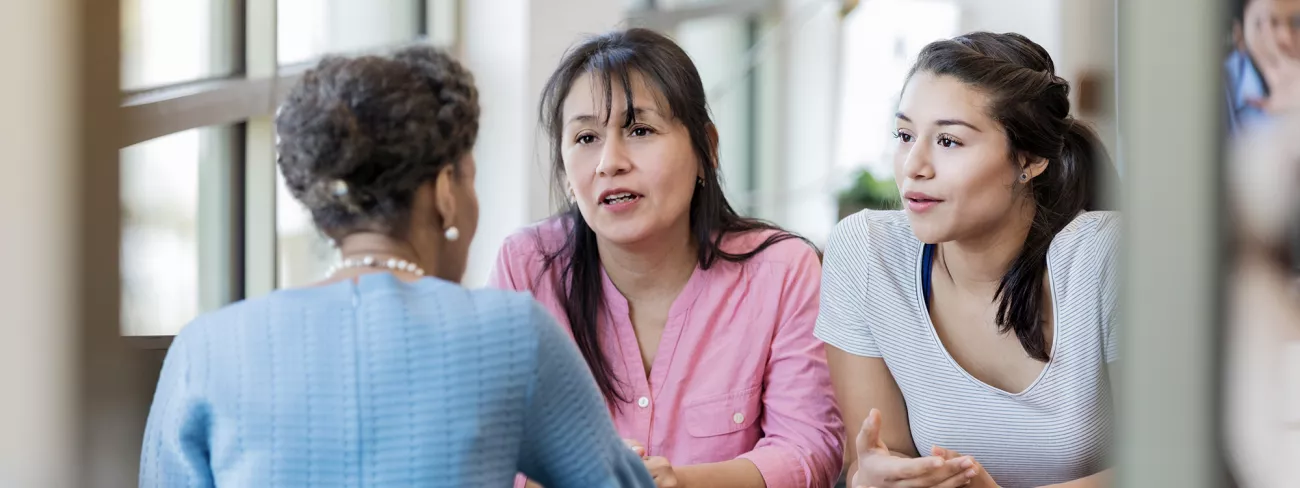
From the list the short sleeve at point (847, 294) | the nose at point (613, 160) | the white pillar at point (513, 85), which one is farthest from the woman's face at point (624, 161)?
the white pillar at point (513, 85)

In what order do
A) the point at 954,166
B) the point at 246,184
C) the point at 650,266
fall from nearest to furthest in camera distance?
the point at 954,166
the point at 650,266
the point at 246,184

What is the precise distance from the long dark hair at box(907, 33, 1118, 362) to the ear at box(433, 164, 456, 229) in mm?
703

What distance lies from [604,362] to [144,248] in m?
0.83

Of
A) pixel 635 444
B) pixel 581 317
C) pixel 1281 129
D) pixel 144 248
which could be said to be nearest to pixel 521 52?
pixel 144 248

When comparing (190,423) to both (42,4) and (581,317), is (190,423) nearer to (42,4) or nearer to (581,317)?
(42,4)

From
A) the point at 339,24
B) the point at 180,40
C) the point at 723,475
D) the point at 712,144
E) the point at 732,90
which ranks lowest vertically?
the point at 723,475

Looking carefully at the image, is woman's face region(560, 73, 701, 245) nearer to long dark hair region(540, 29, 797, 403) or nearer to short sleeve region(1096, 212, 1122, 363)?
long dark hair region(540, 29, 797, 403)

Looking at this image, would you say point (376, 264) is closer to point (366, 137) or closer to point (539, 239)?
point (366, 137)

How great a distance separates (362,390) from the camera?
0.95m

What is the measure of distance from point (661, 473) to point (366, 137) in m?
0.59

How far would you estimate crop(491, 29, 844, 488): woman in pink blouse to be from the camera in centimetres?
161

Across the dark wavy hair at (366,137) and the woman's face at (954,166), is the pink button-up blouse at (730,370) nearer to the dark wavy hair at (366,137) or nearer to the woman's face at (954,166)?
the woman's face at (954,166)

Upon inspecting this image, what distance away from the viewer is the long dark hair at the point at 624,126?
1.62 m

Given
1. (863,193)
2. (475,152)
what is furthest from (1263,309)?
(863,193)
